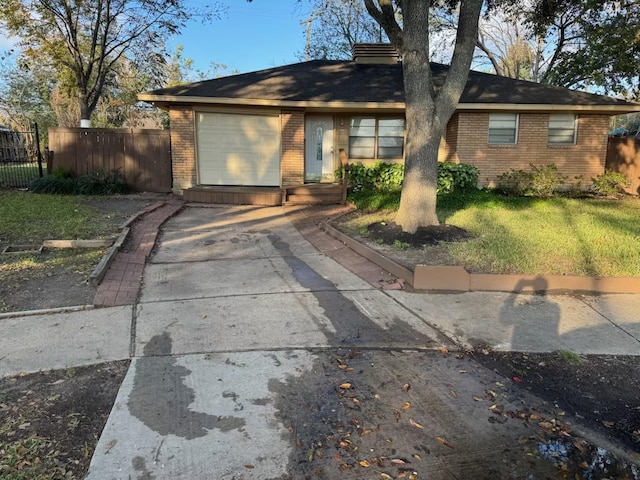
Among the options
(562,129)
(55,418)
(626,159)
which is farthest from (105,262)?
(626,159)

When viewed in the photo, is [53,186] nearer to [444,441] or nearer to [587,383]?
[444,441]

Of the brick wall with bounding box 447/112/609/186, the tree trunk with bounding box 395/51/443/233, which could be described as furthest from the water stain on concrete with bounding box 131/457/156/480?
the brick wall with bounding box 447/112/609/186

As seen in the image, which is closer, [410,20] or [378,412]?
[378,412]

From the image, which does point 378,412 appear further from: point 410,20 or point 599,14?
point 599,14

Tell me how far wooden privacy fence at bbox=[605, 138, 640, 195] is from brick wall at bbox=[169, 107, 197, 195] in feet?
44.6

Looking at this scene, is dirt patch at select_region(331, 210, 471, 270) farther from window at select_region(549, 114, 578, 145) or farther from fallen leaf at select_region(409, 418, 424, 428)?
window at select_region(549, 114, 578, 145)

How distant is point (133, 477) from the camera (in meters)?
2.48

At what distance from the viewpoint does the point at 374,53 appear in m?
17.5

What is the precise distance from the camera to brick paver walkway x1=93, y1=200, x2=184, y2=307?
5.25 meters

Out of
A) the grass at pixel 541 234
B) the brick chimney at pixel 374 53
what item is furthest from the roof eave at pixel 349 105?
the brick chimney at pixel 374 53

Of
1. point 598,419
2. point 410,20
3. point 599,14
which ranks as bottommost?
point 598,419

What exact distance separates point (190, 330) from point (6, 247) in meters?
4.32

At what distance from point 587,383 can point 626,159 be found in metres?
15.4

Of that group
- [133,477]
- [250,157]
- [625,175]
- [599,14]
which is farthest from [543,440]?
[599,14]
